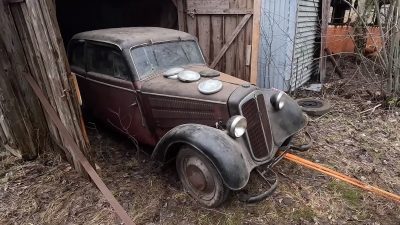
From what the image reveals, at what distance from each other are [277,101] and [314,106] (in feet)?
7.44

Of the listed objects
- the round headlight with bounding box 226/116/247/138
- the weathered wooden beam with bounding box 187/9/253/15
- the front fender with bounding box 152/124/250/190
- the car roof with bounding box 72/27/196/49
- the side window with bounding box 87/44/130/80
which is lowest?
the front fender with bounding box 152/124/250/190

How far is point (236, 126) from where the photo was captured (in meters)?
3.05

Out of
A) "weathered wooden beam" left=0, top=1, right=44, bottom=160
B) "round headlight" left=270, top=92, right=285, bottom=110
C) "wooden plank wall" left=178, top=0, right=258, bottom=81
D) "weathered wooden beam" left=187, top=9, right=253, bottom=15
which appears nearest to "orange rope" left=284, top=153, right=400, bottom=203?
"round headlight" left=270, top=92, right=285, bottom=110

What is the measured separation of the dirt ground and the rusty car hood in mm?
1086

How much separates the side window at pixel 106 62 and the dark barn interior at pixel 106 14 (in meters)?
3.45

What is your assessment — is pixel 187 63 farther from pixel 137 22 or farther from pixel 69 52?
pixel 137 22

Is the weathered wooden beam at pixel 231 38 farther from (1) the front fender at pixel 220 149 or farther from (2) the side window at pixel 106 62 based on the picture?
(1) the front fender at pixel 220 149

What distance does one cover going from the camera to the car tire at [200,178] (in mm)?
3121

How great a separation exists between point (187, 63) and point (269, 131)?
1.57 m

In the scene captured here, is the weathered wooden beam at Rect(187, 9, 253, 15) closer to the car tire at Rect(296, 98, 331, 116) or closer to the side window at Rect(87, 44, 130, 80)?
the car tire at Rect(296, 98, 331, 116)

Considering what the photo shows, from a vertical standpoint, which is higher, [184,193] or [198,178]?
[198,178]

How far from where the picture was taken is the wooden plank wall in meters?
5.61

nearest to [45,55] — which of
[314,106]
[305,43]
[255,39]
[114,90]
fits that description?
[114,90]

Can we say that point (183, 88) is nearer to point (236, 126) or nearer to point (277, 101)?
point (236, 126)
